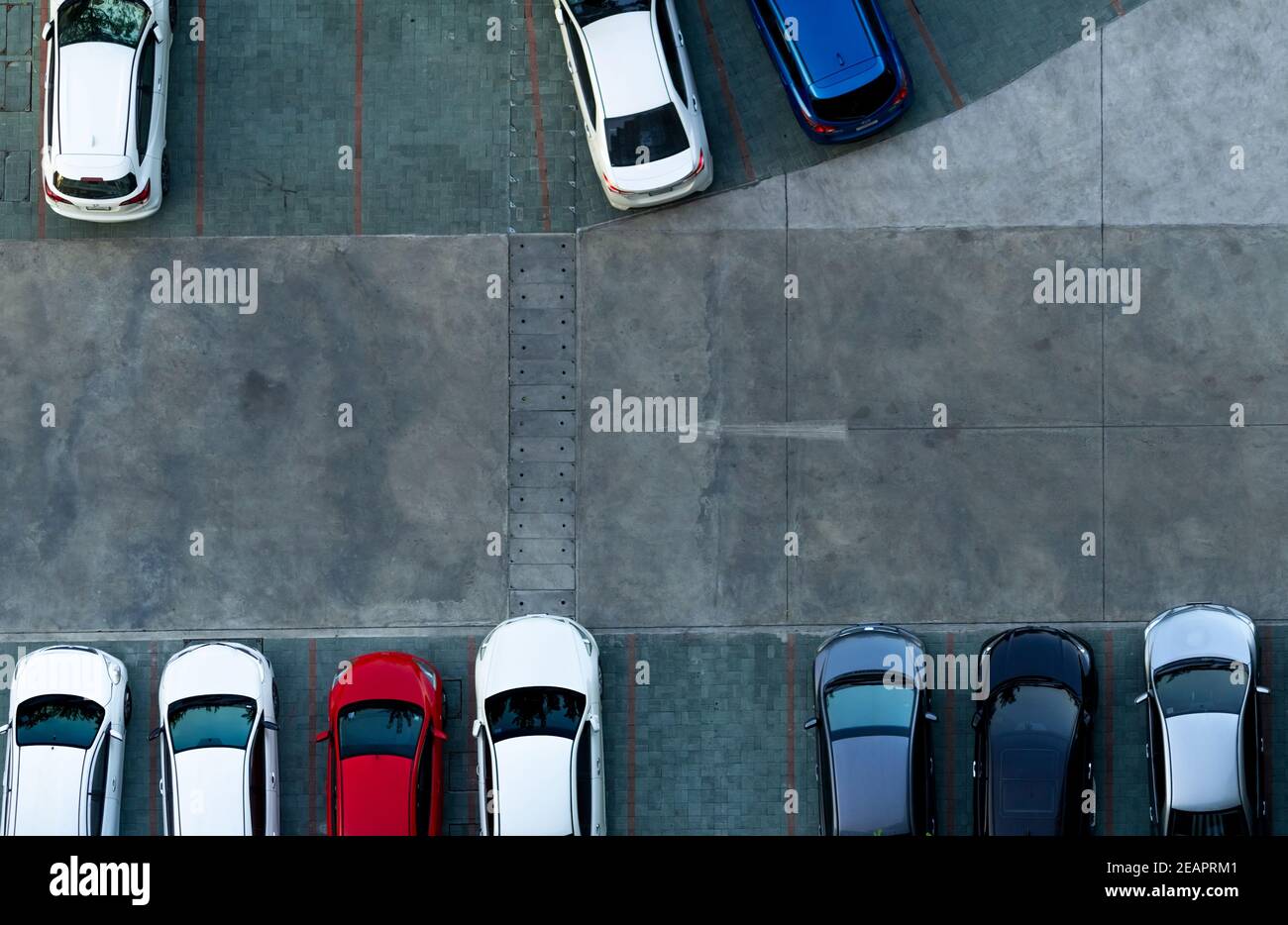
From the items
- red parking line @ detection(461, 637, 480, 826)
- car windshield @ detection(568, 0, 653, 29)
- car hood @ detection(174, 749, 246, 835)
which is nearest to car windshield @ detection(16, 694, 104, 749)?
car hood @ detection(174, 749, 246, 835)

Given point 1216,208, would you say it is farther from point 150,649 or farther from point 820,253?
point 150,649

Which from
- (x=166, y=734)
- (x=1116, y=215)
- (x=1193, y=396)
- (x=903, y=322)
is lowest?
(x=166, y=734)

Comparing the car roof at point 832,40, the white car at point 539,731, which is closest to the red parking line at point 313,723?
the white car at point 539,731

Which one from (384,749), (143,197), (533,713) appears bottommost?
(384,749)

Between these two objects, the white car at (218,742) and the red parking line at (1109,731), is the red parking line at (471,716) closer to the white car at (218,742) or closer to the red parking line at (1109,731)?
the white car at (218,742)

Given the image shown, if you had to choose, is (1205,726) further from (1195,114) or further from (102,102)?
(102,102)

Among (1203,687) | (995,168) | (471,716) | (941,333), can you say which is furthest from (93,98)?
(1203,687)

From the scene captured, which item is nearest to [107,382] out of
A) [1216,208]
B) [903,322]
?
[903,322]
